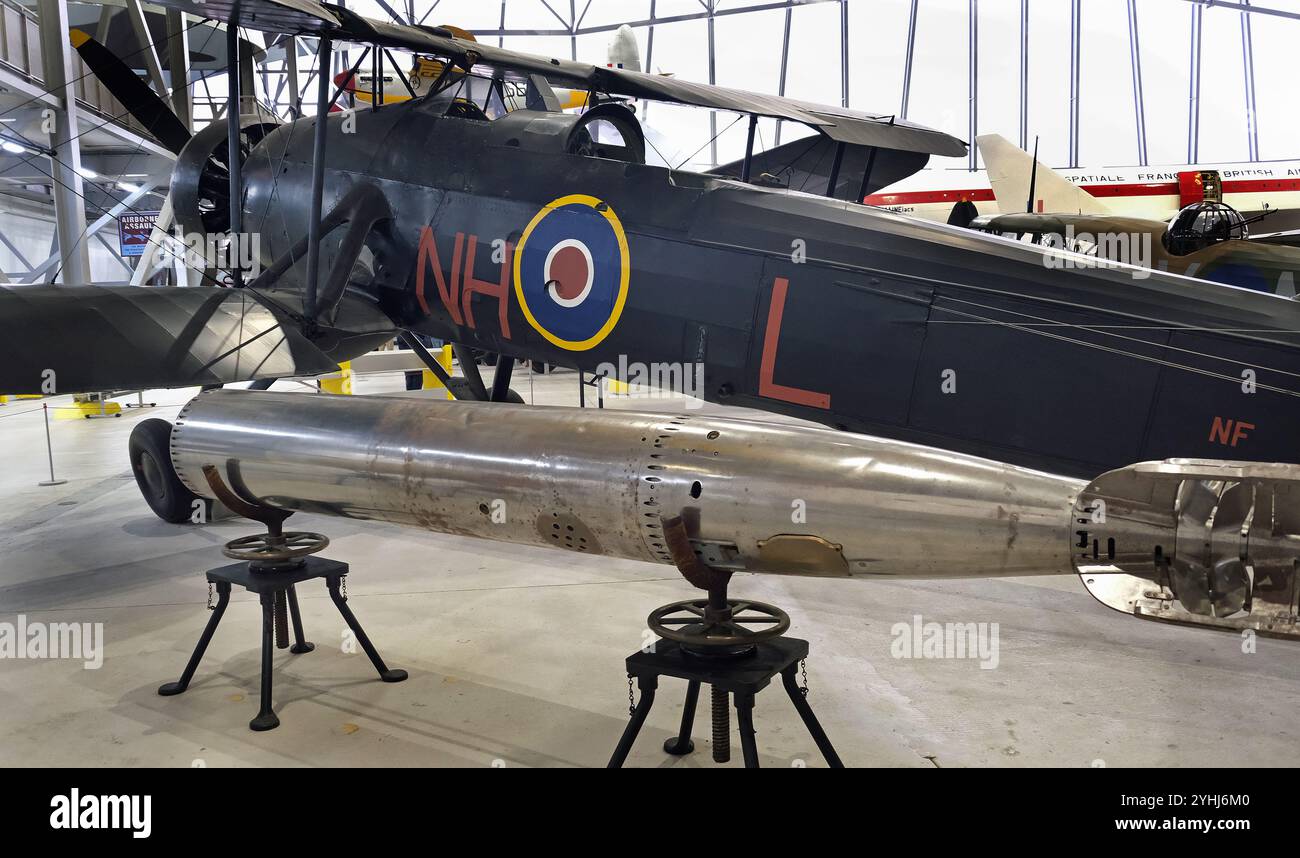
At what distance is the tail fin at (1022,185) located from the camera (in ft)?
52.2

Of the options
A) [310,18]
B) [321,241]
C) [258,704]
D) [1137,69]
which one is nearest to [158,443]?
[321,241]

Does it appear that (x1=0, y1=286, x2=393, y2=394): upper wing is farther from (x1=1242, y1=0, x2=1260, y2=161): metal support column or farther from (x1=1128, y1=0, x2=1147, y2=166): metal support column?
(x1=1242, y1=0, x2=1260, y2=161): metal support column

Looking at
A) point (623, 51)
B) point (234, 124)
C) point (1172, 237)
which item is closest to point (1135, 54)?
point (1172, 237)

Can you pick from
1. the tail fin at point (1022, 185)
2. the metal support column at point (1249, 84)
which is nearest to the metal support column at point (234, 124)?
the tail fin at point (1022, 185)

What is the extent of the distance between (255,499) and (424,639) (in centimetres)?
117

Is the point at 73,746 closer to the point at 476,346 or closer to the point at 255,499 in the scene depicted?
the point at 255,499

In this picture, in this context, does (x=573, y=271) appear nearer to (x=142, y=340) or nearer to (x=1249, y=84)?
(x=142, y=340)

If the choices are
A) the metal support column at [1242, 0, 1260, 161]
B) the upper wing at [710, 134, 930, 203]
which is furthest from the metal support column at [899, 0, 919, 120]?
the upper wing at [710, 134, 930, 203]

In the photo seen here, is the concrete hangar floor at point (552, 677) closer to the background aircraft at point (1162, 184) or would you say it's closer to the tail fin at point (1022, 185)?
the tail fin at point (1022, 185)

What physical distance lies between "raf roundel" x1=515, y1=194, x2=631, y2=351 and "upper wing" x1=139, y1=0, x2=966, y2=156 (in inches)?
58.5

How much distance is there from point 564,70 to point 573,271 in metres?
2.23

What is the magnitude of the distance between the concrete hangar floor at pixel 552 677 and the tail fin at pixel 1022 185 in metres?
11.4

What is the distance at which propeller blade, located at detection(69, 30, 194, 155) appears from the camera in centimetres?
786

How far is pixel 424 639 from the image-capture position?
16.6 feet
